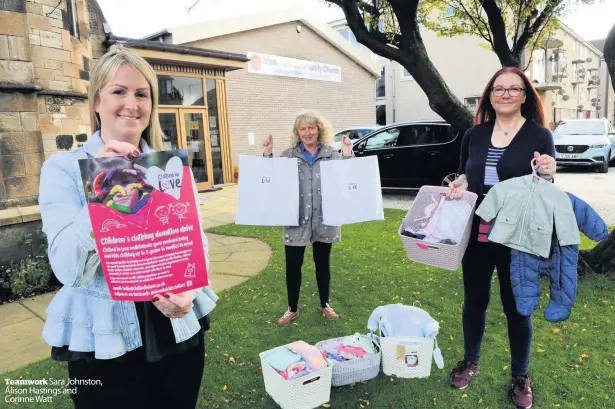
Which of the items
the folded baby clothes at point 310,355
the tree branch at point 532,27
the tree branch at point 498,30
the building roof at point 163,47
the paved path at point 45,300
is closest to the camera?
the folded baby clothes at point 310,355

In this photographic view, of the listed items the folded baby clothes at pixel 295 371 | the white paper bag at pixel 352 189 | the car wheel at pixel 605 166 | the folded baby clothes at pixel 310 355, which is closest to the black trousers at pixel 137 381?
the folded baby clothes at pixel 295 371

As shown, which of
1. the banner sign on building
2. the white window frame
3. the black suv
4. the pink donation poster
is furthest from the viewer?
the banner sign on building

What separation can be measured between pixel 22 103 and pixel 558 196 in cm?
555

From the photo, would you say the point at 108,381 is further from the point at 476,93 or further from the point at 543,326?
the point at 476,93

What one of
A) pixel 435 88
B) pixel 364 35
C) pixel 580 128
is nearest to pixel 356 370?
pixel 435 88

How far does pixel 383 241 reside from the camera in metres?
6.54

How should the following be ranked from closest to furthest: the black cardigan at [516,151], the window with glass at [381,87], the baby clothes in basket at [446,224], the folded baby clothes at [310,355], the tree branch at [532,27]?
the black cardigan at [516,151] → the baby clothes in basket at [446,224] → the folded baby clothes at [310,355] → the tree branch at [532,27] → the window with glass at [381,87]

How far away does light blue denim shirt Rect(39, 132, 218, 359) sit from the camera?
4.19 feet

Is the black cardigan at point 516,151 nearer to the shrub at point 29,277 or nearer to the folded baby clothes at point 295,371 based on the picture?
the folded baby clothes at point 295,371

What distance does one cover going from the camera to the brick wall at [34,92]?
486cm

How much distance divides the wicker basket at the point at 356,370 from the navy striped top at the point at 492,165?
4.43ft

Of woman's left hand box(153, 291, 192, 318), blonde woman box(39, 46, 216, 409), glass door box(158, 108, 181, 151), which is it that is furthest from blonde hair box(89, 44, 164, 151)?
glass door box(158, 108, 181, 151)

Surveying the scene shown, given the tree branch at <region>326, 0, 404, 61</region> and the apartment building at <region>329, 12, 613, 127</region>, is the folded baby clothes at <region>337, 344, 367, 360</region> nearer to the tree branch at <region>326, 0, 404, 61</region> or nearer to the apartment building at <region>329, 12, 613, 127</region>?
the tree branch at <region>326, 0, 404, 61</region>

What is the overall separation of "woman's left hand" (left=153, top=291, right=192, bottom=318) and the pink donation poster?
0.9 inches
